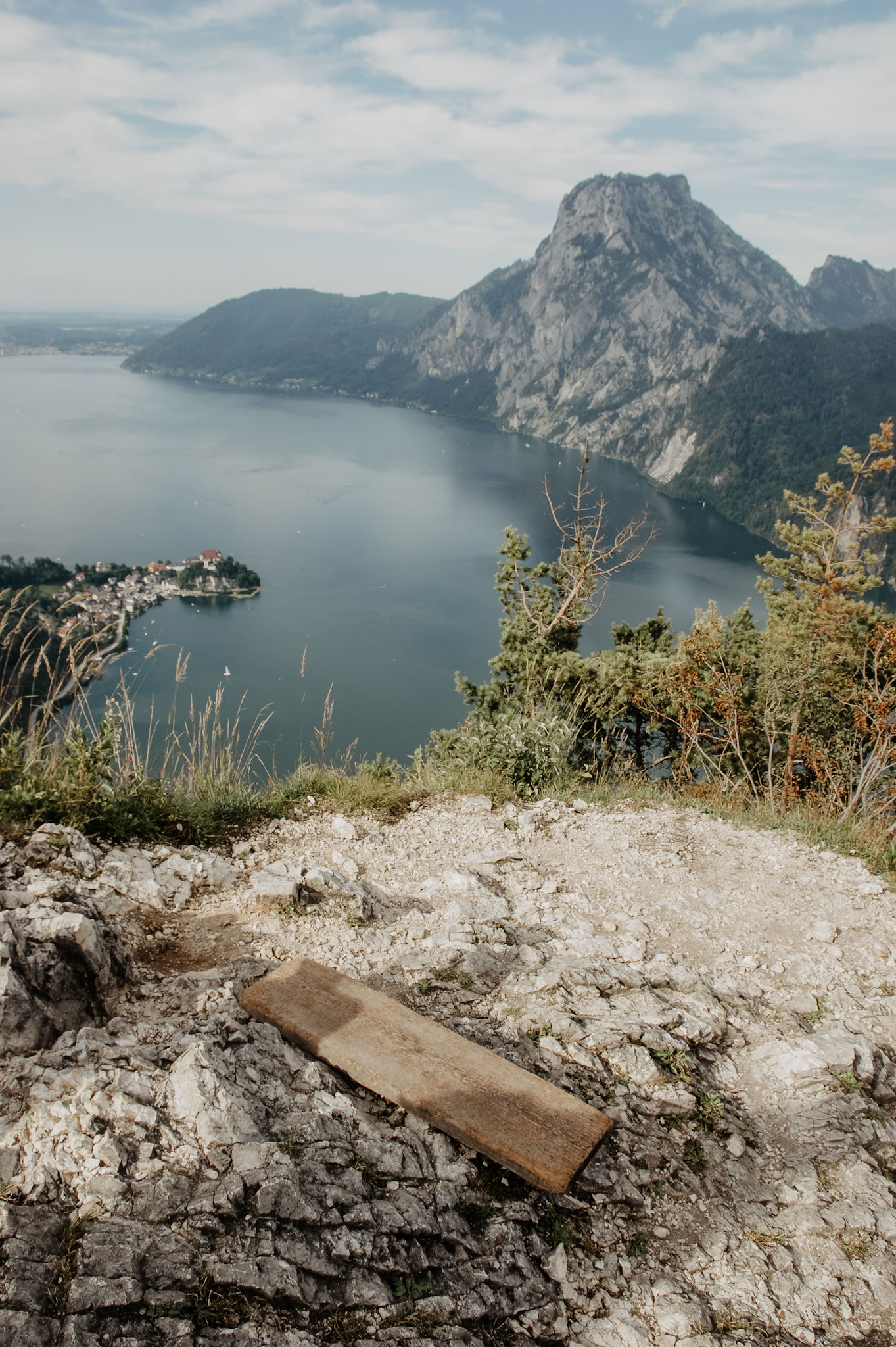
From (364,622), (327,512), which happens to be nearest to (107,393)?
(327,512)

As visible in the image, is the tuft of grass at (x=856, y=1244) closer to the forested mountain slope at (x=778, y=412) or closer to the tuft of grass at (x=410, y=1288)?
the tuft of grass at (x=410, y=1288)

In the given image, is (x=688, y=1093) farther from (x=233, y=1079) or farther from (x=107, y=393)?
(x=107, y=393)

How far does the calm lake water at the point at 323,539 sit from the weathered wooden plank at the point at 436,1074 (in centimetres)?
409

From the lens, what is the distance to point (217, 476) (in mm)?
102250

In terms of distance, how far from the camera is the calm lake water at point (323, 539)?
45.2m

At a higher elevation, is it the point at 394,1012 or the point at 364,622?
the point at 394,1012

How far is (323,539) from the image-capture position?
7812 centimetres

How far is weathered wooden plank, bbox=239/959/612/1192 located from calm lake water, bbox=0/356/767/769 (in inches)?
161

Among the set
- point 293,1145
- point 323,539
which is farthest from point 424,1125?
point 323,539

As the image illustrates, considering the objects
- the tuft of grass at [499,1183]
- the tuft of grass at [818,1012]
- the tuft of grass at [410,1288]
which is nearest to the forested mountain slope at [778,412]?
the tuft of grass at [818,1012]

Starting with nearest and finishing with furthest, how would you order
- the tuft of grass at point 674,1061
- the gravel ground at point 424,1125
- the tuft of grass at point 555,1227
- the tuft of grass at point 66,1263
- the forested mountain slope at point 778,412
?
the tuft of grass at point 66,1263, the gravel ground at point 424,1125, the tuft of grass at point 555,1227, the tuft of grass at point 674,1061, the forested mountain slope at point 778,412

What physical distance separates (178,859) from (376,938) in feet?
3.99

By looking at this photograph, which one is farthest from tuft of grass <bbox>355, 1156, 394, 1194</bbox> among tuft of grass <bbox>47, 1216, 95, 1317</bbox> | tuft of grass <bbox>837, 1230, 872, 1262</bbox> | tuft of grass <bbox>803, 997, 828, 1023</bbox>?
tuft of grass <bbox>803, 997, 828, 1023</bbox>

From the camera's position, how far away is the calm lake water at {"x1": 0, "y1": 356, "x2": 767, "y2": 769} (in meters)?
45.2
